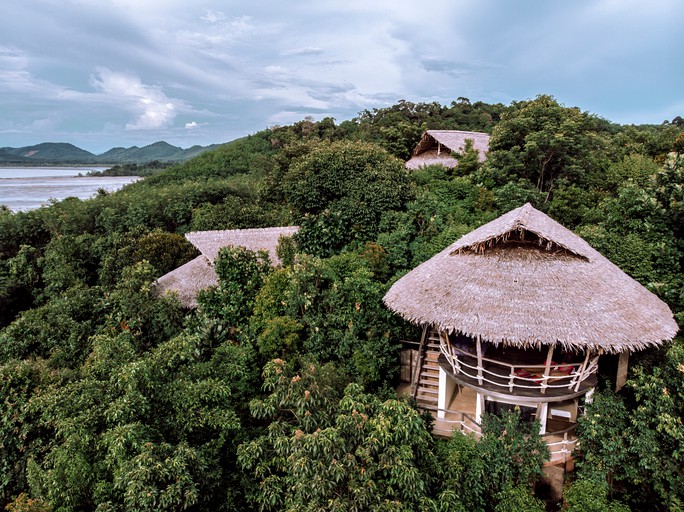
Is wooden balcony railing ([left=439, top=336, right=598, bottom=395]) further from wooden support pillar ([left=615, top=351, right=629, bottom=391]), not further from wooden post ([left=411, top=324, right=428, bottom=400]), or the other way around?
wooden post ([left=411, top=324, right=428, bottom=400])

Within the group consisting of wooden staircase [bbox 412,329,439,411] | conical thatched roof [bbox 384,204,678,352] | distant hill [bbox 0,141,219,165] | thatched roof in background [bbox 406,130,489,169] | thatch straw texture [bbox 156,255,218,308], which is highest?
distant hill [bbox 0,141,219,165]

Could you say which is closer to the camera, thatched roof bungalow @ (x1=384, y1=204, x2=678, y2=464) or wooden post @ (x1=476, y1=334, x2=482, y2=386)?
thatched roof bungalow @ (x1=384, y1=204, x2=678, y2=464)

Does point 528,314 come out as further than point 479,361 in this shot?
No

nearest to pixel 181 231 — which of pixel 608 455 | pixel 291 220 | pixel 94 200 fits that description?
pixel 94 200

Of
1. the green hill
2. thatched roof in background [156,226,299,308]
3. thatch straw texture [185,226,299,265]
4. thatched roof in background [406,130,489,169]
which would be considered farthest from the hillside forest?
the green hill

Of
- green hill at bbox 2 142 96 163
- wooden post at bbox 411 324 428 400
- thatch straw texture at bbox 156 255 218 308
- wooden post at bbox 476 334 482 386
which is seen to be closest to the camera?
wooden post at bbox 476 334 482 386

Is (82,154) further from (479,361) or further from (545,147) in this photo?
(479,361)

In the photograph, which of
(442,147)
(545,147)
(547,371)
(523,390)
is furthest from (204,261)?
(442,147)
